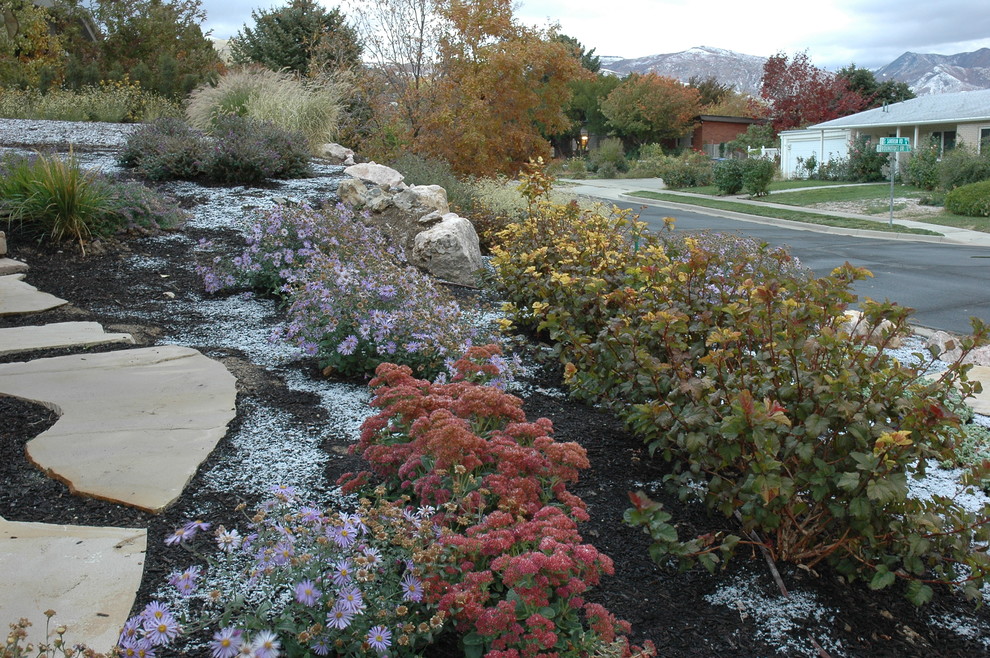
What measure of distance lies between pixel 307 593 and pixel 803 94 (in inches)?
1745

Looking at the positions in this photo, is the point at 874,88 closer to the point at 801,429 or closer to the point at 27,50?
the point at 27,50

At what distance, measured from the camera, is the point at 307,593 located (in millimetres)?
1778

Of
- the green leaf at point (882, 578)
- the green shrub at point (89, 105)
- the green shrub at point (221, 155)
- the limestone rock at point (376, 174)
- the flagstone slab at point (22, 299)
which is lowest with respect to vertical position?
the green leaf at point (882, 578)

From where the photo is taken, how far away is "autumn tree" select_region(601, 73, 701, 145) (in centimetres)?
4894

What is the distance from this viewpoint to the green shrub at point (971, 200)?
63.7ft

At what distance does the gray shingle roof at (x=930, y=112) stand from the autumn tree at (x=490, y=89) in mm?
22597

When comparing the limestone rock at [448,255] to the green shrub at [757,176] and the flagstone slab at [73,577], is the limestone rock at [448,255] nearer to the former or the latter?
the flagstone slab at [73,577]

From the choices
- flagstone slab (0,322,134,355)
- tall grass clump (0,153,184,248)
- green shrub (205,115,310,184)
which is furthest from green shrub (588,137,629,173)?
flagstone slab (0,322,134,355)

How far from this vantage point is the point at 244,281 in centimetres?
627

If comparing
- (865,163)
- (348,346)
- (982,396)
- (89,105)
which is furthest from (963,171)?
(348,346)

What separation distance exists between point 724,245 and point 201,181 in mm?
6694

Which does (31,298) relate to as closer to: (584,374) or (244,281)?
(244,281)

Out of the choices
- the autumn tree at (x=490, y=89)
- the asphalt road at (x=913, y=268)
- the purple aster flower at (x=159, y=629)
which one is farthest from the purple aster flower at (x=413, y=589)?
the autumn tree at (x=490, y=89)

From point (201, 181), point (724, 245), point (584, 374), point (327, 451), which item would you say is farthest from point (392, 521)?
point (201, 181)
